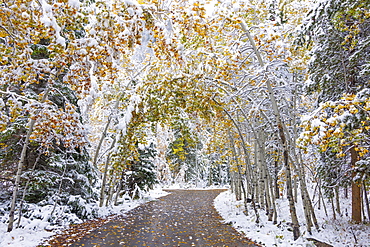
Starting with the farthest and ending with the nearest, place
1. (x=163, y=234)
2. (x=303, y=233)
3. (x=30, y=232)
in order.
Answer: (x=303, y=233) < (x=163, y=234) < (x=30, y=232)

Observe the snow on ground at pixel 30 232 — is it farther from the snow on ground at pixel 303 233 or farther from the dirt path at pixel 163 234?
the snow on ground at pixel 303 233

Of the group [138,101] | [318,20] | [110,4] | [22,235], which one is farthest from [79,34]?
[318,20]

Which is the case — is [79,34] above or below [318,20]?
above

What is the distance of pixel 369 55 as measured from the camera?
6.80 meters

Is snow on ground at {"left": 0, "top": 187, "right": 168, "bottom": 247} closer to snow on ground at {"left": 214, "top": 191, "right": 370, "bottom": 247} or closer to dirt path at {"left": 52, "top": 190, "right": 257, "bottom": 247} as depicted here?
dirt path at {"left": 52, "top": 190, "right": 257, "bottom": 247}

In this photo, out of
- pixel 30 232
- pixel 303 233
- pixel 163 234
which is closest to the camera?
pixel 30 232

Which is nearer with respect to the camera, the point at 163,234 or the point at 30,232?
the point at 30,232

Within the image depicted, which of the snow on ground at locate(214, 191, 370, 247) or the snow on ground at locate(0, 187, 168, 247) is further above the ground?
the snow on ground at locate(0, 187, 168, 247)

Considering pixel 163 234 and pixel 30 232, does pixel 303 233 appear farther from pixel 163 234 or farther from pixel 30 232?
pixel 30 232

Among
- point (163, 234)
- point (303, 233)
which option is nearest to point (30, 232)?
point (163, 234)

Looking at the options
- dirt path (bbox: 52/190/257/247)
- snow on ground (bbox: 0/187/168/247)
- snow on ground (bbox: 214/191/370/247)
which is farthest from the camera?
snow on ground (bbox: 214/191/370/247)

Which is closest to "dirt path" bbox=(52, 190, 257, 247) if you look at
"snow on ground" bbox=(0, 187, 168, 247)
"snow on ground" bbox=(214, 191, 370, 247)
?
"snow on ground" bbox=(214, 191, 370, 247)

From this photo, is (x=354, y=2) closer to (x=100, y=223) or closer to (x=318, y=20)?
(x=318, y=20)

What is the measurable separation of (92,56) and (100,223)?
7.04 m
